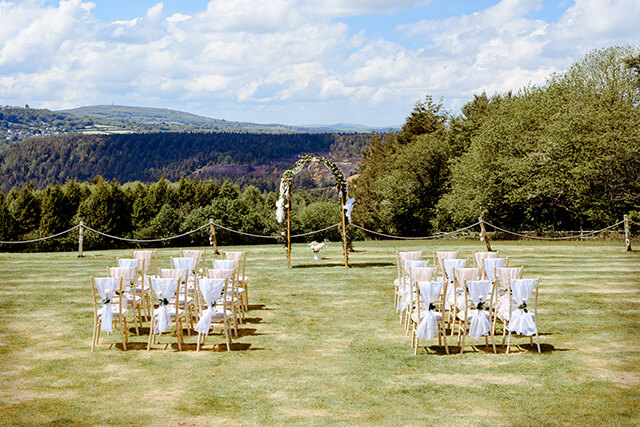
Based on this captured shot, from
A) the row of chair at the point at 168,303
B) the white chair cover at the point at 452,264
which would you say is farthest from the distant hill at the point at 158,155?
the row of chair at the point at 168,303

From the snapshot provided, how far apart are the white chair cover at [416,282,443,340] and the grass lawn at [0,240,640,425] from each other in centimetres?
41

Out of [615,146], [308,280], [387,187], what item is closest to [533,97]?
[615,146]

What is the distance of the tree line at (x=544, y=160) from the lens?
3356cm

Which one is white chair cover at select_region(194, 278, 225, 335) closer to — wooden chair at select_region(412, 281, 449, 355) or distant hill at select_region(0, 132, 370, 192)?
wooden chair at select_region(412, 281, 449, 355)

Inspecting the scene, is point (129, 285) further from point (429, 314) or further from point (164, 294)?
point (429, 314)

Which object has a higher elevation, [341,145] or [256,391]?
[341,145]

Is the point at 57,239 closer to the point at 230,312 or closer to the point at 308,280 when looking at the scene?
the point at 308,280

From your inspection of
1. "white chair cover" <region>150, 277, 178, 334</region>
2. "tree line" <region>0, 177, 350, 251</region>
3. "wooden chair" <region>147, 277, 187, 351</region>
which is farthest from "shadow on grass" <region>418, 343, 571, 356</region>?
"tree line" <region>0, 177, 350, 251</region>

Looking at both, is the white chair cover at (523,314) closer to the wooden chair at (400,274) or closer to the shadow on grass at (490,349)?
the shadow on grass at (490,349)

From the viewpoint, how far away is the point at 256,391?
25.2 feet

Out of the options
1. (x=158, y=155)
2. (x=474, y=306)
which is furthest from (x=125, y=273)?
(x=158, y=155)

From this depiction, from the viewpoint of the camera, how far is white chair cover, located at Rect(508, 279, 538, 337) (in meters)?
9.42

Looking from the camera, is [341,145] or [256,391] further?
[341,145]

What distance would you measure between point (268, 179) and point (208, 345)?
5260 inches
